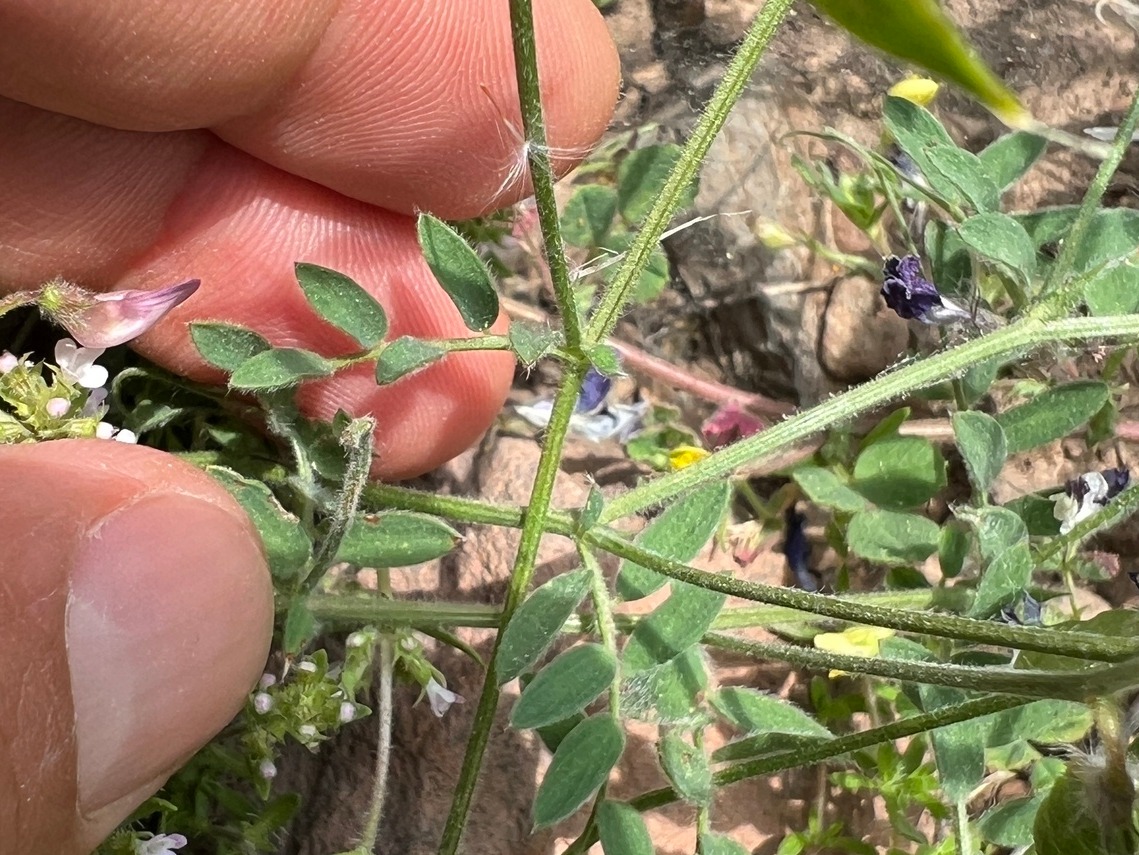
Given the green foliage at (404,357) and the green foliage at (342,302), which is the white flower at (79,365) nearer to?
the green foliage at (342,302)

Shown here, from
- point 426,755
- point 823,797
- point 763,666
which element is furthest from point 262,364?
point 823,797

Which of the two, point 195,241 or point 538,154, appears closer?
point 538,154

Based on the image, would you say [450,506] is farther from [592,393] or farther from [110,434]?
[592,393]

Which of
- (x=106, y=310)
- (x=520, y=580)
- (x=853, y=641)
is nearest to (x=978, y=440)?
(x=853, y=641)

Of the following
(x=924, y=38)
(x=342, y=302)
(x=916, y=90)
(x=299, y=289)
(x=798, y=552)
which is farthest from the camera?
(x=798, y=552)

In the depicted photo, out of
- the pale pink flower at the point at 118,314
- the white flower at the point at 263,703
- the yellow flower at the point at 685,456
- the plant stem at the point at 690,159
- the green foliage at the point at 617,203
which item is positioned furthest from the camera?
the yellow flower at the point at 685,456

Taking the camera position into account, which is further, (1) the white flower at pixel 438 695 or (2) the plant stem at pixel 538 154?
(1) the white flower at pixel 438 695

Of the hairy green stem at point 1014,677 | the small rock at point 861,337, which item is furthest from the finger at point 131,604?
the small rock at point 861,337
